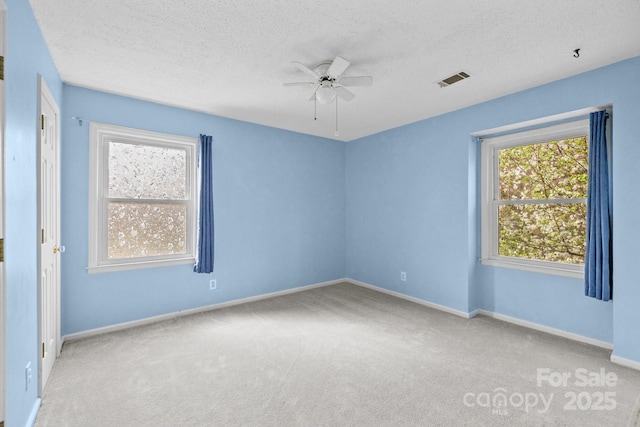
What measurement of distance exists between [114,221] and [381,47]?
3252mm

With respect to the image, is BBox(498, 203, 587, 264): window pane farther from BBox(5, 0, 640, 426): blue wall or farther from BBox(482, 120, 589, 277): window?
BBox(5, 0, 640, 426): blue wall

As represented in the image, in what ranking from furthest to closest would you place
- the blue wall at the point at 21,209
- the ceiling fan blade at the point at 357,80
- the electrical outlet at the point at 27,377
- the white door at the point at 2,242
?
the ceiling fan blade at the point at 357,80 < the electrical outlet at the point at 27,377 < the blue wall at the point at 21,209 < the white door at the point at 2,242

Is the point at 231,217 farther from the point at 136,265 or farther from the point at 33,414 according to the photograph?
the point at 33,414

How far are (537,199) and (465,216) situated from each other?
2.48ft

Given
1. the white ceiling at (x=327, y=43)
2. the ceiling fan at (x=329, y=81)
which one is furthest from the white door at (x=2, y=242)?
the ceiling fan at (x=329, y=81)

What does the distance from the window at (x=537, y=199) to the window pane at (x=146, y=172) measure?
3823 millimetres

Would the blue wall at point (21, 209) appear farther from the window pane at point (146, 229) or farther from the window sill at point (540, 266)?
the window sill at point (540, 266)

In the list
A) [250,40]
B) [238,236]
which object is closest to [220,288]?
[238,236]

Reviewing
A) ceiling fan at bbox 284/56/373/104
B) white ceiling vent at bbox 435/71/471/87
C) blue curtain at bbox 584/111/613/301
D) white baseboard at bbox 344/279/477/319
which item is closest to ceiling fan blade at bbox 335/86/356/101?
ceiling fan at bbox 284/56/373/104

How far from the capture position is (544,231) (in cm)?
340

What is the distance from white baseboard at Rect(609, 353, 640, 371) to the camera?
2.53m

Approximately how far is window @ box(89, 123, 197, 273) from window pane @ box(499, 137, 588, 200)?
387 centimetres

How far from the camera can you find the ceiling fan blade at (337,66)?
2.29m

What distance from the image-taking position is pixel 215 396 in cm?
217
